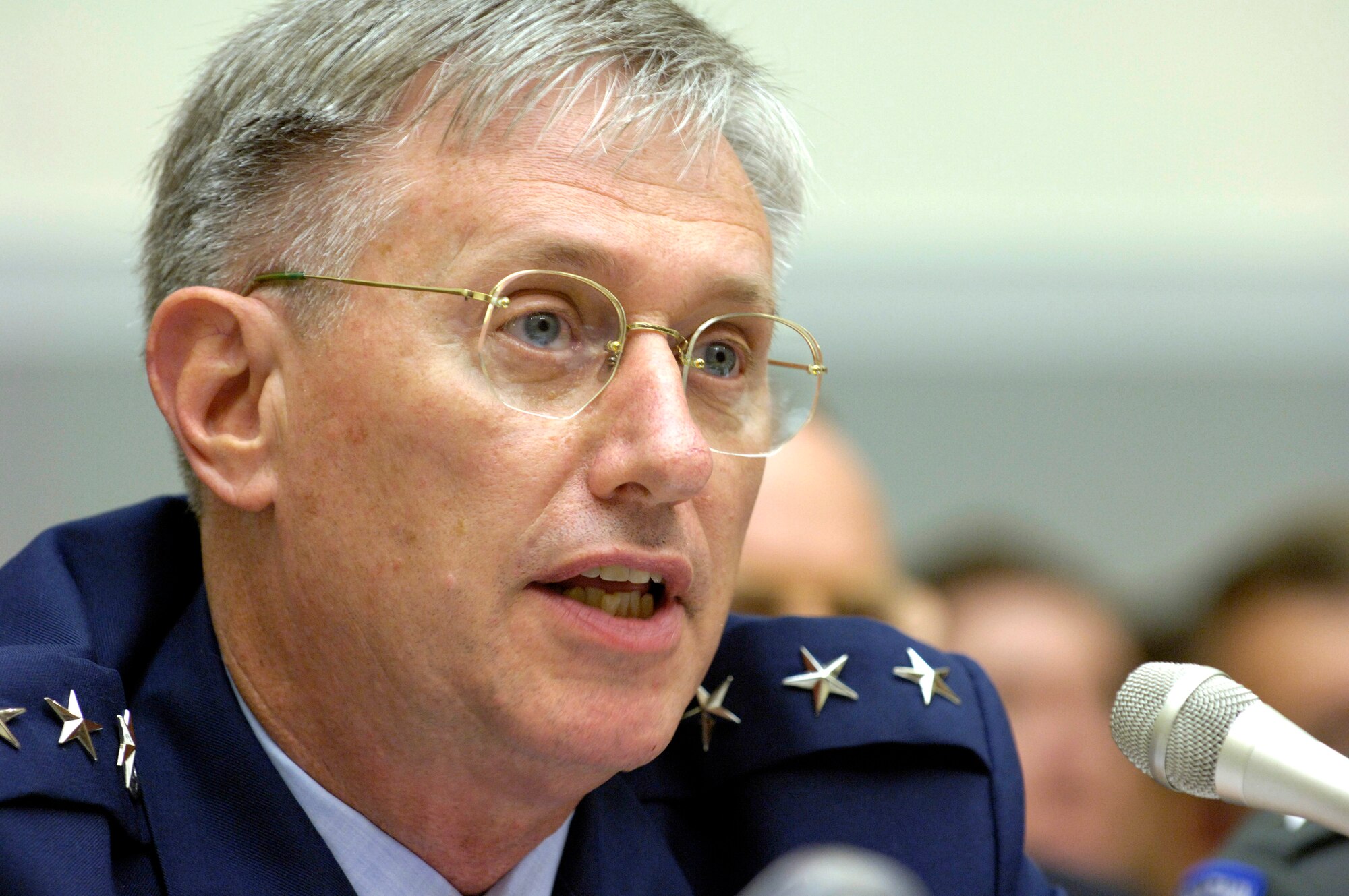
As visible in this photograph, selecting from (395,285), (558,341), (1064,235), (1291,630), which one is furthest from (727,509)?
(1064,235)

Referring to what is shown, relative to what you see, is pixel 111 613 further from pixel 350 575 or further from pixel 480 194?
pixel 480 194

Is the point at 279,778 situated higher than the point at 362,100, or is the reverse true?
the point at 362,100

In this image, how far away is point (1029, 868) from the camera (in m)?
2.16

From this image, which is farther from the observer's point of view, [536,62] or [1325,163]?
[1325,163]

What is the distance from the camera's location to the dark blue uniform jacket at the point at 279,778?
5.42 feet

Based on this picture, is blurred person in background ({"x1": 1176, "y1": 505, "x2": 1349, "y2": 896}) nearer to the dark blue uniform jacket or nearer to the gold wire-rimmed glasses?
the dark blue uniform jacket

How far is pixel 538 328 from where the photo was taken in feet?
5.73

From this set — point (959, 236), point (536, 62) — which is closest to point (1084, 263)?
point (959, 236)

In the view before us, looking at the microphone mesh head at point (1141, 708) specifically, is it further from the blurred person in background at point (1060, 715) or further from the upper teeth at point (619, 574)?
the blurred person in background at point (1060, 715)

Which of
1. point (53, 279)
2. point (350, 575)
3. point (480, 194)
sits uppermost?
point (480, 194)

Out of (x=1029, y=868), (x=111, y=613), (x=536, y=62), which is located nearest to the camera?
(x=536, y=62)

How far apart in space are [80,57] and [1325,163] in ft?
13.1

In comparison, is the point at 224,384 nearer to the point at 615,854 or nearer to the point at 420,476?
the point at 420,476

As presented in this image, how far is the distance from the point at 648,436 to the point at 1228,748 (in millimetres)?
670
